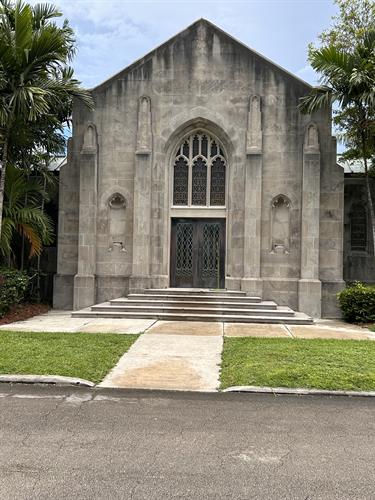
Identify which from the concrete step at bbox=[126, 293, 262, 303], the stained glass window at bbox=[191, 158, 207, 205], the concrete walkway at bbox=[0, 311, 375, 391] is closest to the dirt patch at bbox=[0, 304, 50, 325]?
the concrete walkway at bbox=[0, 311, 375, 391]

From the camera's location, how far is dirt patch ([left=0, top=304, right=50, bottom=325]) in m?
13.5

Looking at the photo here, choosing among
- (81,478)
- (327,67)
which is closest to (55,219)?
(327,67)

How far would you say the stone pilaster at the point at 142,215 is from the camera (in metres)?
16.1

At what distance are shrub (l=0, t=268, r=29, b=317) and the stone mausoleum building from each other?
2.16 m

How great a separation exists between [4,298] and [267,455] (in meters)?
11.0

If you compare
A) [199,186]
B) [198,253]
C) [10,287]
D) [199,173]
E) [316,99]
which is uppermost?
[316,99]

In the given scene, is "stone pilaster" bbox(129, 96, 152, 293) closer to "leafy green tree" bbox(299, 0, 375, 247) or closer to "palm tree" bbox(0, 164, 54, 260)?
"palm tree" bbox(0, 164, 54, 260)

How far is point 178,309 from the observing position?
14.2 metres

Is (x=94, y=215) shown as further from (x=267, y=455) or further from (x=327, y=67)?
(x=267, y=455)

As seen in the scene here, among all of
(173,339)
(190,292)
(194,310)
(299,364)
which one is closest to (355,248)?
(190,292)

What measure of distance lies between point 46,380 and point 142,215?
9836mm

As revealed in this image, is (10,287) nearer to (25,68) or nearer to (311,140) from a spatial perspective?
(25,68)

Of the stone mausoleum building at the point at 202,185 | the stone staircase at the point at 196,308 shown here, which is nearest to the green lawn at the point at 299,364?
the stone staircase at the point at 196,308

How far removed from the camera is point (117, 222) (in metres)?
16.7
